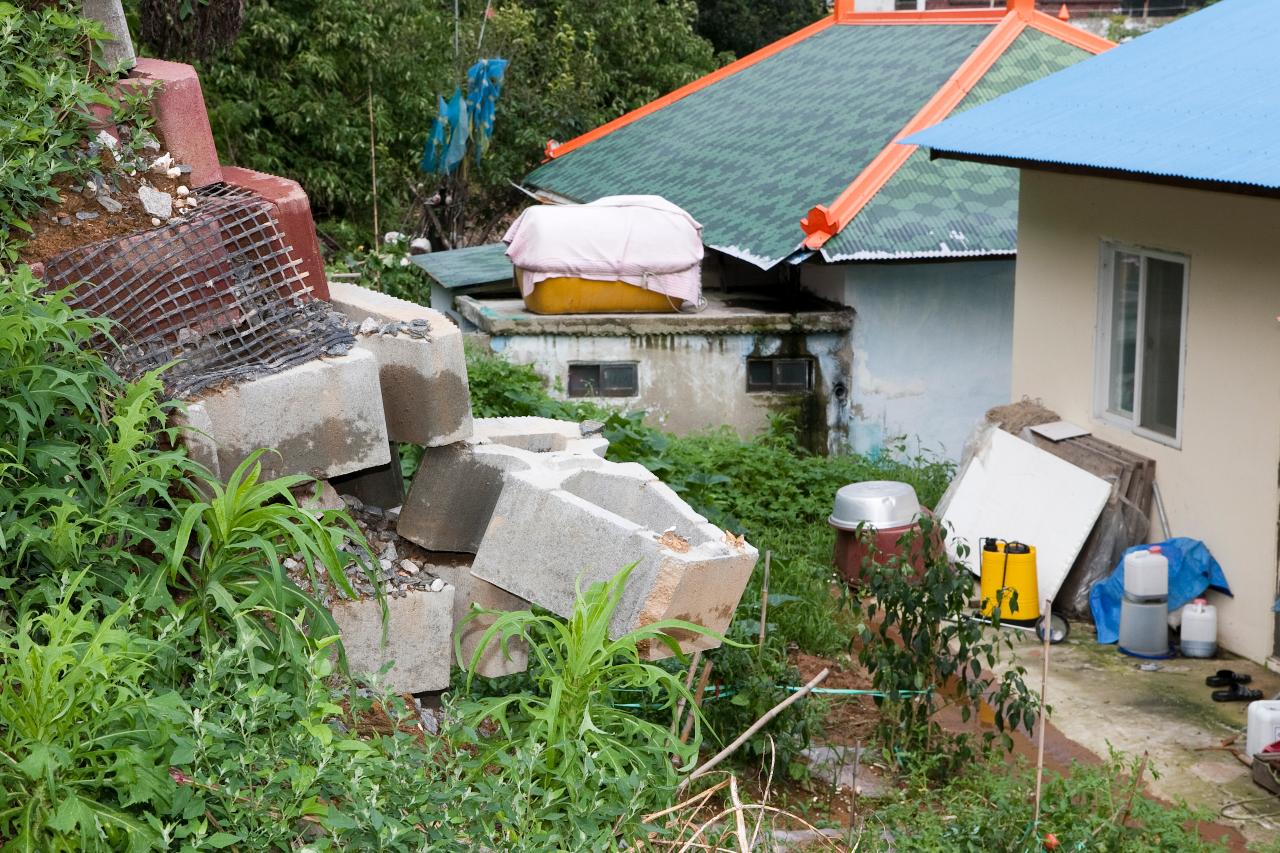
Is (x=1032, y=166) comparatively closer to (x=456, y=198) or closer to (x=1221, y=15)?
(x=1221, y=15)

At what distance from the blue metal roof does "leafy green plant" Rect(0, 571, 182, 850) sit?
5.80 meters

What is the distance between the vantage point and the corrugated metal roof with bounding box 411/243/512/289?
44.9 ft

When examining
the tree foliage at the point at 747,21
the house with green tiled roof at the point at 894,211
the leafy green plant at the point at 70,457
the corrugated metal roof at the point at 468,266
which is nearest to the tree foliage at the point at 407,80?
the corrugated metal roof at the point at 468,266

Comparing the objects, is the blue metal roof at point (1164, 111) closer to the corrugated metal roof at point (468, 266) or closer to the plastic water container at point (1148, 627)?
the plastic water container at point (1148, 627)

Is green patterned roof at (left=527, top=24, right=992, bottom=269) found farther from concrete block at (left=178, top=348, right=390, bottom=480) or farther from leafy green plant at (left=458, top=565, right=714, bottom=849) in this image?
leafy green plant at (left=458, top=565, right=714, bottom=849)

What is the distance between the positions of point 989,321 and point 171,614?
32.8 ft

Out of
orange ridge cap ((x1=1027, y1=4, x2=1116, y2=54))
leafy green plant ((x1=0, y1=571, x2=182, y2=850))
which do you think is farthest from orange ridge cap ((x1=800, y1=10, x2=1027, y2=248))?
leafy green plant ((x1=0, y1=571, x2=182, y2=850))

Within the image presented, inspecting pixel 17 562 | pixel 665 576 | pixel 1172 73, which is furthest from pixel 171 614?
pixel 1172 73

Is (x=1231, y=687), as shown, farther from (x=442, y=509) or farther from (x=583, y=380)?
(x=583, y=380)

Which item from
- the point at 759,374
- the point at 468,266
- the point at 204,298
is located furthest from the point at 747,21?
the point at 204,298

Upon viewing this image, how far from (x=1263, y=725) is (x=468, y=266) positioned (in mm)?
9770

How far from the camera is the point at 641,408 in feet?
40.9

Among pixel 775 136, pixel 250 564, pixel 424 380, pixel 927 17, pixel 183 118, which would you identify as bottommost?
pixel 250 564

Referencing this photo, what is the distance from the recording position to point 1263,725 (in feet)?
21.0
